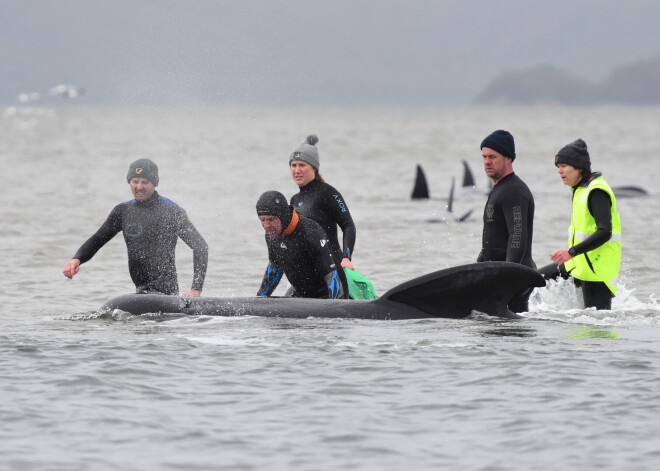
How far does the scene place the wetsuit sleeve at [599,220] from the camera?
10.8 metres

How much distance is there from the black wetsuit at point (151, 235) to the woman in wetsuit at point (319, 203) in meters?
1.19

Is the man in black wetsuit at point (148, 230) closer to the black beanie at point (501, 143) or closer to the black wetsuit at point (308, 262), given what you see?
the black wetsuit at point (308, 262)

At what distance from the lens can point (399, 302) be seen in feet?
38.8

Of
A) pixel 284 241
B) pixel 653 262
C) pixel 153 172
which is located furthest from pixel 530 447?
pixel 653 262

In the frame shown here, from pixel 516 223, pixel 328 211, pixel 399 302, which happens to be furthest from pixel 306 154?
pixel 516 223

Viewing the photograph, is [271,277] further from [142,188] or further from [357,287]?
[142,188]

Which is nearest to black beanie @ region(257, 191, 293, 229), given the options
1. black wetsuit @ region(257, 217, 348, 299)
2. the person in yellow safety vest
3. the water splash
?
black wetsuit @ region(257, 217, 348, 299)

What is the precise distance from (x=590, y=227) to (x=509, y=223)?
2.68ft

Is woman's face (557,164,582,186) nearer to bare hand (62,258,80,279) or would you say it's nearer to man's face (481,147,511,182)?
man's face (481,147,511,182)

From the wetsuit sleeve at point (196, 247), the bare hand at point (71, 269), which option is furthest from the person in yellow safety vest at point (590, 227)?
the bare hand at point (71, 269)

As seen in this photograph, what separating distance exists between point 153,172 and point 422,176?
72.8 feet

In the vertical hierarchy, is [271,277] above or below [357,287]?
above

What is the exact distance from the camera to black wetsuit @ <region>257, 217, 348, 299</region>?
37.7 ft

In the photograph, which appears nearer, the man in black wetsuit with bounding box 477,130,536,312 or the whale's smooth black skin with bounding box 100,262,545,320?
the man in black wetsuit with bounding box 477,130,536,312
